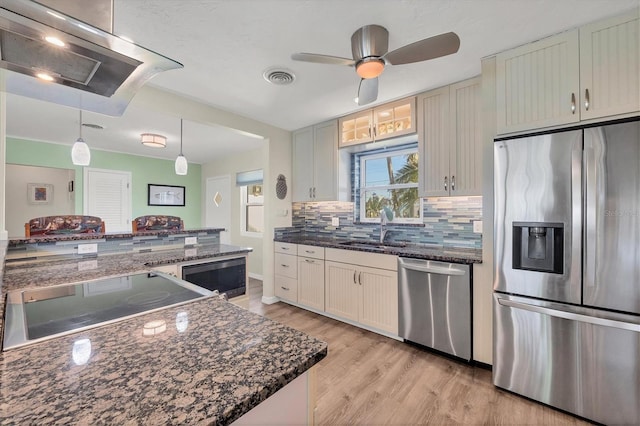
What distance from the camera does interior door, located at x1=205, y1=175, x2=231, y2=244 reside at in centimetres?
555

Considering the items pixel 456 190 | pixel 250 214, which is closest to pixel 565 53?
pixel 456 190

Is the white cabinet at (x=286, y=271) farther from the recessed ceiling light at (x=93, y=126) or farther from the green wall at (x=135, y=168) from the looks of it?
the green wall at (x=135, y=168)

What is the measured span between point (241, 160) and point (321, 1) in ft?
13.6

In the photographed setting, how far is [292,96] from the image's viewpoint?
8.72ft

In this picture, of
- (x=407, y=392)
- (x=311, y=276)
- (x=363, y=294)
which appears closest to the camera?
(x=407, y=392)

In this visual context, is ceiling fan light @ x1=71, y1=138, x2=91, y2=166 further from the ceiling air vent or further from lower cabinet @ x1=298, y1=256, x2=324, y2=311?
lower cabinet @ x1=298, y1=256, x2=324, y2=311

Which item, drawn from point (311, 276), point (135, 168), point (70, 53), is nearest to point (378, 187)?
point (311, 276)

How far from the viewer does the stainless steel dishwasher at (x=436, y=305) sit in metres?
2.12

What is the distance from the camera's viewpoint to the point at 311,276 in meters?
3.21

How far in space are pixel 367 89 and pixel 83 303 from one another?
1960mm

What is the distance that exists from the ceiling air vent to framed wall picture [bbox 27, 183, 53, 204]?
462cm

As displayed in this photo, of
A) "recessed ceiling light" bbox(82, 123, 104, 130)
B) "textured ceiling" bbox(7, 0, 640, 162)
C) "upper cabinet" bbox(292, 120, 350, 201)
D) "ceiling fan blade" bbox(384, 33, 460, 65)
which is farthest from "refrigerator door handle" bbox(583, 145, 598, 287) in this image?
"recessed ceiling light" bbox(82, 123, 104, 130)

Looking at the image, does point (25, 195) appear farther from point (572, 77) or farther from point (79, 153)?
point (572, 77)

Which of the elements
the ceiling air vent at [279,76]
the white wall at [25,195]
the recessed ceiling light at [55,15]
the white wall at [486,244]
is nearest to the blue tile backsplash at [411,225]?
the white wall at [486,244]
